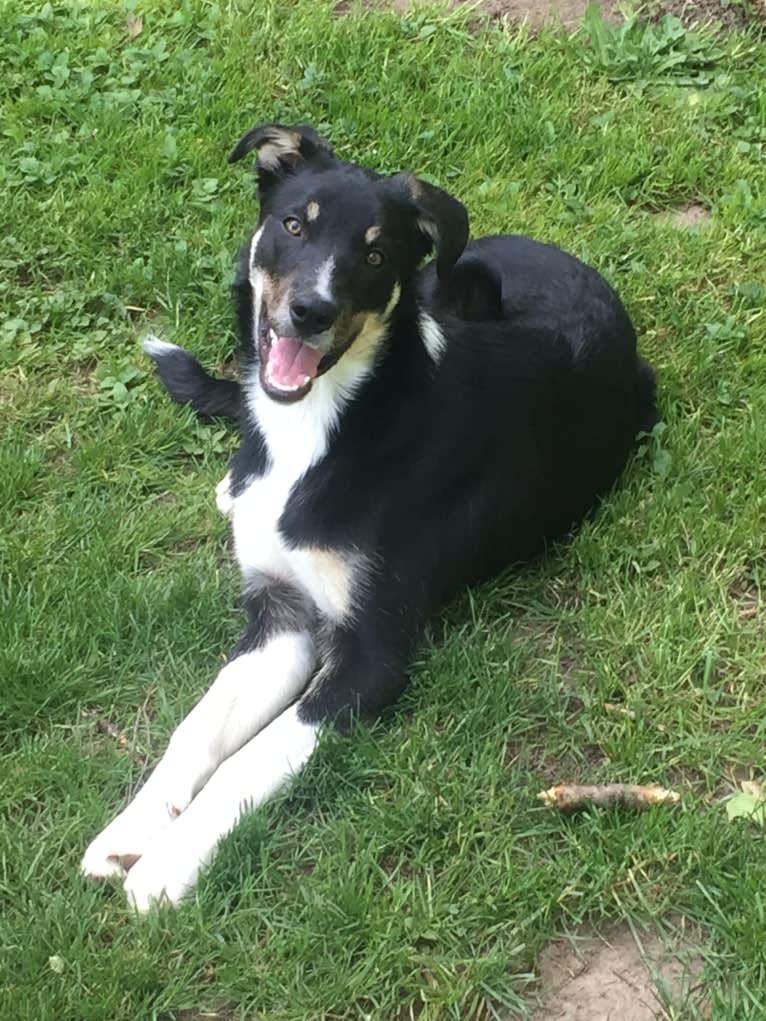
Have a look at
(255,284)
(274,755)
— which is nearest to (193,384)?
(255,284)

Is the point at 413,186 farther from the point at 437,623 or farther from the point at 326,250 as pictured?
the point at 437,623

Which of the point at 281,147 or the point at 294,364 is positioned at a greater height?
the point at 281,147

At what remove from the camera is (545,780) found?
318cm

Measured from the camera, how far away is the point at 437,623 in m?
3.57

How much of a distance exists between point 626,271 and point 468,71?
1371 millimetres

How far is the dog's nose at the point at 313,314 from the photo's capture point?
→ 301cm

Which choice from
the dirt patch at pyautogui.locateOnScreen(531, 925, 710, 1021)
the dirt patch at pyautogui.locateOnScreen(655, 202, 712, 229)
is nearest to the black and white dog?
the dirt patch at pyautogui.locateOnScreen(531, 925, 710, 1021)

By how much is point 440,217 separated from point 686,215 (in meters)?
2.22

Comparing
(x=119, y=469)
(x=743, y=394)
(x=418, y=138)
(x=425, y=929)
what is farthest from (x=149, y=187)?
(x=425, y=929)

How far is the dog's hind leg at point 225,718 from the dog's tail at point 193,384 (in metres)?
0.85

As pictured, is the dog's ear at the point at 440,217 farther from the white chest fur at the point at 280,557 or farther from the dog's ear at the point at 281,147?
the white chest fur at the point at 280,557

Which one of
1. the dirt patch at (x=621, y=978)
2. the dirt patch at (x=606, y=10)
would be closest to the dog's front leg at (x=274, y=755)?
the dirt patch at (x=621, y=978)

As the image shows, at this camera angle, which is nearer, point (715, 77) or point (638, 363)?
point (638, 363)

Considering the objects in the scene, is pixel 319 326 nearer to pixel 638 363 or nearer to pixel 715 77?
pixel 638 363
